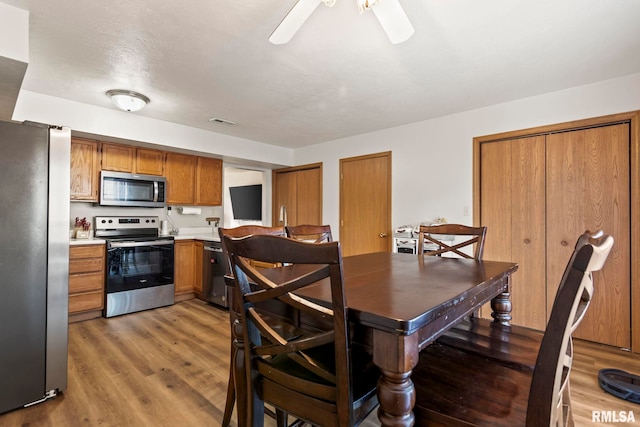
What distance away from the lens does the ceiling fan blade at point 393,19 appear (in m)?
1.41

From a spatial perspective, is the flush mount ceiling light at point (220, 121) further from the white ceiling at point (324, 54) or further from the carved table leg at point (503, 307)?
the carved table leg at point (503, 307)

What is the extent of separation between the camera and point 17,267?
175 centimetres

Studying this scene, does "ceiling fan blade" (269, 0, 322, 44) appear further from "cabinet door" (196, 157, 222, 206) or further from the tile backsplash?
the tile backsplash

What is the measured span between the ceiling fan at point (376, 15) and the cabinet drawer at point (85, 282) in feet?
10.5

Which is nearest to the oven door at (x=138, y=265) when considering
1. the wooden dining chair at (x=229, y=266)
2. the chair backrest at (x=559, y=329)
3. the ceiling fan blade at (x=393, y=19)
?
the wooden dining chair at (x=229, y=266)

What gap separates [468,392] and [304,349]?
55cm

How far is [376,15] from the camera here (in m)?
1.48

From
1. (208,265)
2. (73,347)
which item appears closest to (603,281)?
(208,265)

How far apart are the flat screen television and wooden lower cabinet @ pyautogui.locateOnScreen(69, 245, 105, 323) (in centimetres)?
283

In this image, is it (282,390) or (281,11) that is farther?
(281,11)

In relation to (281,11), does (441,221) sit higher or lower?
lower

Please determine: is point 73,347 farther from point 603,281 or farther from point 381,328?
point 603,281

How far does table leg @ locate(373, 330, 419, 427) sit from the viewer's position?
82cm

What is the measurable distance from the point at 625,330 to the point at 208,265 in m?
4.23
